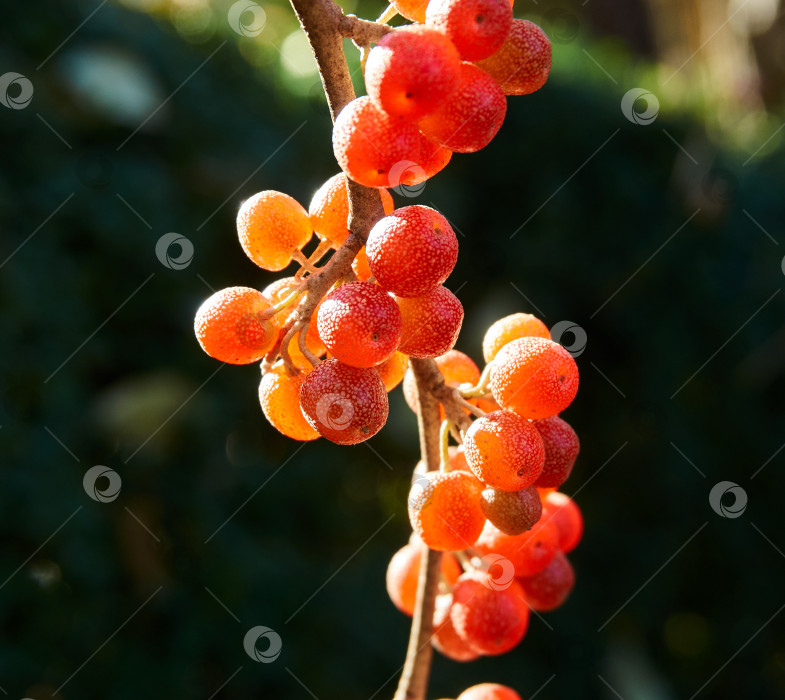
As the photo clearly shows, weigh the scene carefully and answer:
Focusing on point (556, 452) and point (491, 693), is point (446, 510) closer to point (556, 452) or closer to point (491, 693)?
point (556, 452)

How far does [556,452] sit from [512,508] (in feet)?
0.16

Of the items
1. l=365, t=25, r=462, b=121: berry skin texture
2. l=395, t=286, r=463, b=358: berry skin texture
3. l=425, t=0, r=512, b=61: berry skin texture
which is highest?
l=425, t=0, r=512, b=61: berry skin texture

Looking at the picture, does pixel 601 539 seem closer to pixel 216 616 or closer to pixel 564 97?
pixel 216 616

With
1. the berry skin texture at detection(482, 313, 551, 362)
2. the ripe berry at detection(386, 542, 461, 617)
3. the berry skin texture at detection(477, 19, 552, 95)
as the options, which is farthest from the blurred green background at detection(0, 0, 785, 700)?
the berry skin texture at detection(477, 19, 552, 95)

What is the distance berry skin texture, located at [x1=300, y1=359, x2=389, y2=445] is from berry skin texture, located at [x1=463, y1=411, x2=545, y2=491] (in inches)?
2.3

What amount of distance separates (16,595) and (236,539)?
15.3 inches

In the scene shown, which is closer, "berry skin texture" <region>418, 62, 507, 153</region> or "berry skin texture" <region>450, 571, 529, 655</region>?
"berry skin texture" <region>418, 62, 507, 153</region>

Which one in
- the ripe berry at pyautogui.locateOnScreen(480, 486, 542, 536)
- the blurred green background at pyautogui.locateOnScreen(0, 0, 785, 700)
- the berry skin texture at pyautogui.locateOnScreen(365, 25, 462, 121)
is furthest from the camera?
the blurred green background at pyautogui.locateOnScreen(0, 0, 785, 700)

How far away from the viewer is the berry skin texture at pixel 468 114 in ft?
1.04

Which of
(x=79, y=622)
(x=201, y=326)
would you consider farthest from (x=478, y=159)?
(x=201, y=326)

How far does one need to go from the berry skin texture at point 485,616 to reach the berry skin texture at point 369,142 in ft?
0.99

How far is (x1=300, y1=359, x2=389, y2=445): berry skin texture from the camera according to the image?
344 mm

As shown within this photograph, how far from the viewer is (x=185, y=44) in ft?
5.29

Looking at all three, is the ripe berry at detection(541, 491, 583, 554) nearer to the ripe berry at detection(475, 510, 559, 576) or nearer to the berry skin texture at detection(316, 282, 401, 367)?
the ripe berry at detection(475, 510, 559, 576)
